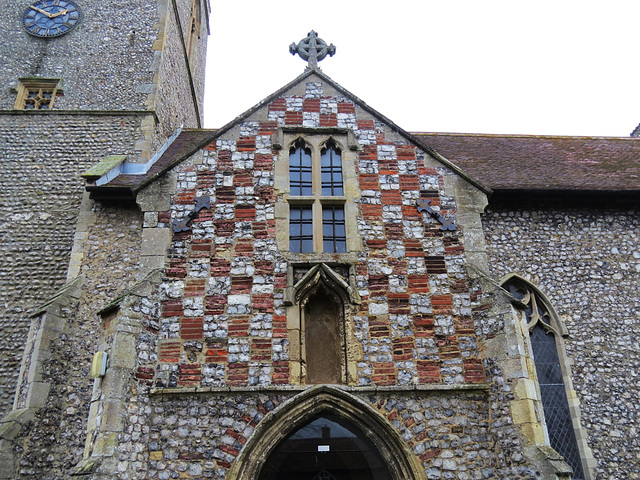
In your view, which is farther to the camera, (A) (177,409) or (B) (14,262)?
(B) (14,262)

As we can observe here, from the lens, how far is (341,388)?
332 inches

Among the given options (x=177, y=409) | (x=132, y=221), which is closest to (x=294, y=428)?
(x=177, y=409)

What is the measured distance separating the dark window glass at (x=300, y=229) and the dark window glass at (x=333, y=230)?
23cm

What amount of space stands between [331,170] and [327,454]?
15.4 ft

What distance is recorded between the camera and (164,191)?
991cm

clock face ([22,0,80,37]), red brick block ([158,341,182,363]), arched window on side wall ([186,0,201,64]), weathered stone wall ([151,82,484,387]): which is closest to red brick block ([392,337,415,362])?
weathered stone wall ([151,82,484,387])

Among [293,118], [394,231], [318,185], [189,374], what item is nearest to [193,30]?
[293,118]

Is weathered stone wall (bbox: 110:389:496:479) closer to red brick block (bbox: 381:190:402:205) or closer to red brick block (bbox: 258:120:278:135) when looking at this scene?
red brick block (bbox: 381:190:402:205)

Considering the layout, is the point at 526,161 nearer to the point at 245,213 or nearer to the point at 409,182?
the point at 409,182

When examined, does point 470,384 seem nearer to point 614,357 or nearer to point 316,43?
point 614,357

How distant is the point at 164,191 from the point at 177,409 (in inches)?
143

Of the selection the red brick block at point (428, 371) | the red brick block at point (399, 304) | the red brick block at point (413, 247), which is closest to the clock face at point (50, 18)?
the red brick block at point (413, 247)

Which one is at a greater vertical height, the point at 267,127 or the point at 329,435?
the point at 267,127

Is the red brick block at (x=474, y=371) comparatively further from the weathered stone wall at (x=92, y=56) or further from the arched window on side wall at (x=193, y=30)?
the arched window on side wall at (x=193, y=30)
